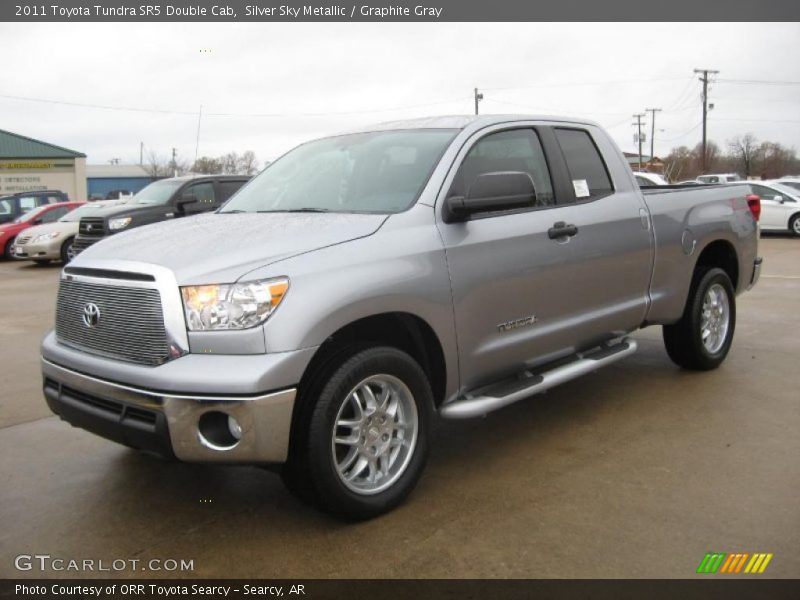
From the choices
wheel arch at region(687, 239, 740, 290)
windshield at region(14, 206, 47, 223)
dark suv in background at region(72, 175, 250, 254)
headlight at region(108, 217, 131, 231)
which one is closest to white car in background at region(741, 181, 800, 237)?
dark suv in background at region(72, 175, 250, 254)

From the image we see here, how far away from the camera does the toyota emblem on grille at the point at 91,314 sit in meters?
3.37

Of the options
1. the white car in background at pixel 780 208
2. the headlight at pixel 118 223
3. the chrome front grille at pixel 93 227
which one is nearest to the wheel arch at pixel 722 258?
the headlight at pixel 118 223

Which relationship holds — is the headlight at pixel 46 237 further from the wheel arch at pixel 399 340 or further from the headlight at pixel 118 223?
the wheel arch at pixel 399 340

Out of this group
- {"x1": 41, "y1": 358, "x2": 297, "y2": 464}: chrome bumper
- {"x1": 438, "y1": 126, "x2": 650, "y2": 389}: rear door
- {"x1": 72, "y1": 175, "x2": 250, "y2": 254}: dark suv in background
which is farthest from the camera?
{"x1": 72, "y1": 175, "x2": 250, "y2": 254}: dark suv in background

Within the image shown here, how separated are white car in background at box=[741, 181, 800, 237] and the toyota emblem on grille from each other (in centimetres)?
1935

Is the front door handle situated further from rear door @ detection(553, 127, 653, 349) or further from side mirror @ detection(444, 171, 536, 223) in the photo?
side mirror @ detection(444, 171, 536, 223)

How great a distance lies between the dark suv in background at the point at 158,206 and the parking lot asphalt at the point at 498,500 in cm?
855

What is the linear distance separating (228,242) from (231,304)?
1.53 feet

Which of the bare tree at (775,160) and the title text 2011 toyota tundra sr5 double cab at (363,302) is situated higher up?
the bare tree at (775,160)

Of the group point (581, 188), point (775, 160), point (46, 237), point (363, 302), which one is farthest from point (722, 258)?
point (775, 160)

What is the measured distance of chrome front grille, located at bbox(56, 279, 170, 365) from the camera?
3111 millimetres

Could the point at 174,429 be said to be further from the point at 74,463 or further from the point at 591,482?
the point at 591,482

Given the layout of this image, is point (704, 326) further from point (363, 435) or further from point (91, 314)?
point (91, 314)
